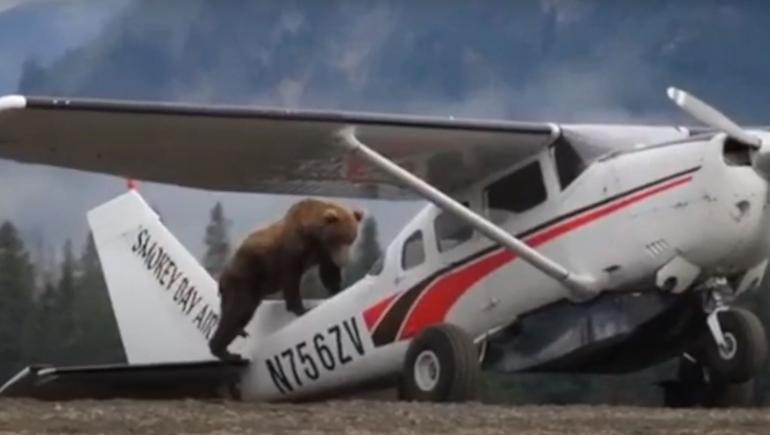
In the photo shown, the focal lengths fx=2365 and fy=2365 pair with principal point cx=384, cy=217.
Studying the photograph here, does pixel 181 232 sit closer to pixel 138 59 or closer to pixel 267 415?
pixel 138 59

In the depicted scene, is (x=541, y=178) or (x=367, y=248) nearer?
(x=541, y=178)

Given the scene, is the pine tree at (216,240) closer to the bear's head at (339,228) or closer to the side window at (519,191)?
the bear's head at (339,228)

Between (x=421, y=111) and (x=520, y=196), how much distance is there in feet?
19.8

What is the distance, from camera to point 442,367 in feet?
32.8

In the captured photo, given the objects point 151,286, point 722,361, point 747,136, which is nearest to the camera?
point 747,136

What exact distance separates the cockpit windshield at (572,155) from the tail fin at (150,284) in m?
2.78

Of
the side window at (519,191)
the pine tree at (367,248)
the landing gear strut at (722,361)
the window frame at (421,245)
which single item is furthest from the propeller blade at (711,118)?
the pine tree at (367,248)

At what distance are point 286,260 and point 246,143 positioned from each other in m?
1.04

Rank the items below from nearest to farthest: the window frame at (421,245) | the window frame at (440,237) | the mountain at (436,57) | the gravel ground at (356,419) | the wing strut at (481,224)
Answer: the gravel ground at (356,419)
the wing strut at (481,224)
the window frame at (440,237)
the window frame at (421,245)
the mountain at (436,57)

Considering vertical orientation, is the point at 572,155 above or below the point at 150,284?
above

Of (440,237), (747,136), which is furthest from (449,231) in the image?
(747,136)

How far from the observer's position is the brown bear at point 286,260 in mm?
11133

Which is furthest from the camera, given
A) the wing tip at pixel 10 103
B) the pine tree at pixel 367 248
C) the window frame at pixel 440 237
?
the pine tree at pixel 367 248

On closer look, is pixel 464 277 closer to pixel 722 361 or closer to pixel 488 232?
pixel 488 232
